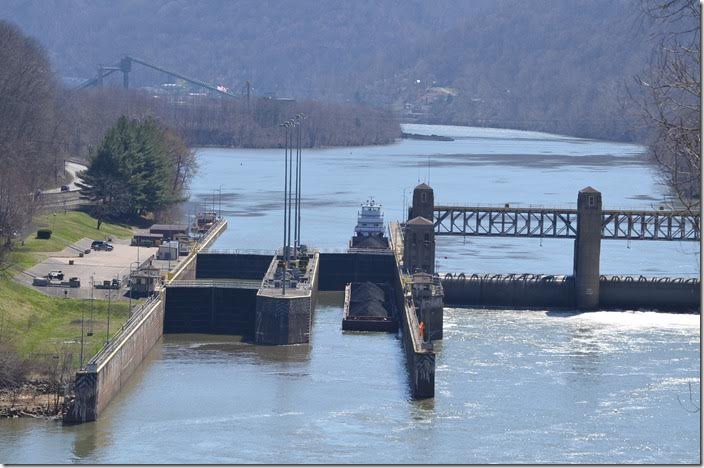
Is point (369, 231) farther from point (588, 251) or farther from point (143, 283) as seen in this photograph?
point (143, 283)

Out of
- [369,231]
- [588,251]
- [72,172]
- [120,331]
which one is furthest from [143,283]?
[72,172]

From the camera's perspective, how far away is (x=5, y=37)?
103938 mm

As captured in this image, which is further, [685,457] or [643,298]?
[643,298]

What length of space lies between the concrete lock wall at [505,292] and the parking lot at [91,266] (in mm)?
11104

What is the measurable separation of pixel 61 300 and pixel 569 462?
75.8 ft

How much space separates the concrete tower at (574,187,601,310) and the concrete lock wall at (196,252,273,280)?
44.0ft

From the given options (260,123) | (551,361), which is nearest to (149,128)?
(551,361)

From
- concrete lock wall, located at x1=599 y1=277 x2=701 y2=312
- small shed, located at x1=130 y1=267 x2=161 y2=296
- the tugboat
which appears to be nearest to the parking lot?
small shed, located at x1=130 y1=267 x2=161 y2=296

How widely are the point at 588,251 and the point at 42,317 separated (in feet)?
68.9

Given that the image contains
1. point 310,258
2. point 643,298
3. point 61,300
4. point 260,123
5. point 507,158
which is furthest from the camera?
point 260,123

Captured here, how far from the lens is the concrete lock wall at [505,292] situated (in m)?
60.6

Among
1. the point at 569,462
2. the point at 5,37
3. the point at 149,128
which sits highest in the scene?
the point at 5,37

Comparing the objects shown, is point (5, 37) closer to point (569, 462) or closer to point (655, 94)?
point (569, 462)

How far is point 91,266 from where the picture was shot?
207ft
